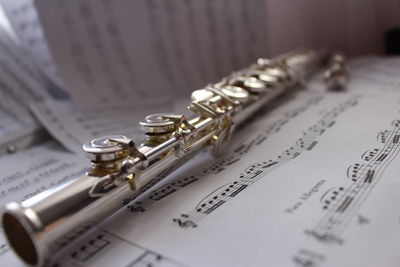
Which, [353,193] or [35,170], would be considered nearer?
[353,193]

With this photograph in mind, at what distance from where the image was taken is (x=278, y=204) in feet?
1.52

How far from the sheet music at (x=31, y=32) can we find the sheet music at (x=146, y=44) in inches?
2.4

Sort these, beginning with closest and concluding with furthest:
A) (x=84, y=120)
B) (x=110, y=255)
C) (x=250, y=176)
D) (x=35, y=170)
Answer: (x=110, y=255) → (x=250, y=176) → (x=35, y=170) → (x=84, y=120)

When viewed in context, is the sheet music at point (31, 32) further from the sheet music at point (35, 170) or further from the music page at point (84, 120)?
the sheet music at point (35, 170)

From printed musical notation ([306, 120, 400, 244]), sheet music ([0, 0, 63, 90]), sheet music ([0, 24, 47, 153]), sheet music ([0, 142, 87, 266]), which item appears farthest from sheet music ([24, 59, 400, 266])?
sheet music ([0, 0, 63, 90])

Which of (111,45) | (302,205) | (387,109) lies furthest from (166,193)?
(111,45)

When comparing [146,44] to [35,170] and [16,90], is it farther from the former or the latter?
[35,170]

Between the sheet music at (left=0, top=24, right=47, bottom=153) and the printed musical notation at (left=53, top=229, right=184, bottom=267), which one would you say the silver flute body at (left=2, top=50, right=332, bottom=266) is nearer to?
the printed musical notation at (left=53, top=229, right=184, bottom=267)

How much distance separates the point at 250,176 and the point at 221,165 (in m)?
0.08

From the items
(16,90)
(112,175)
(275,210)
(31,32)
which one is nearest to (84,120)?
(16,90)

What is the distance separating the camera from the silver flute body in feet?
1.29

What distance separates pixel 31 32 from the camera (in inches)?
39.6

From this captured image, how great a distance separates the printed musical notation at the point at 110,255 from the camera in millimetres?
402

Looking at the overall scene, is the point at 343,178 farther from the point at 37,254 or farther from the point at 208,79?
the point at 208,79
